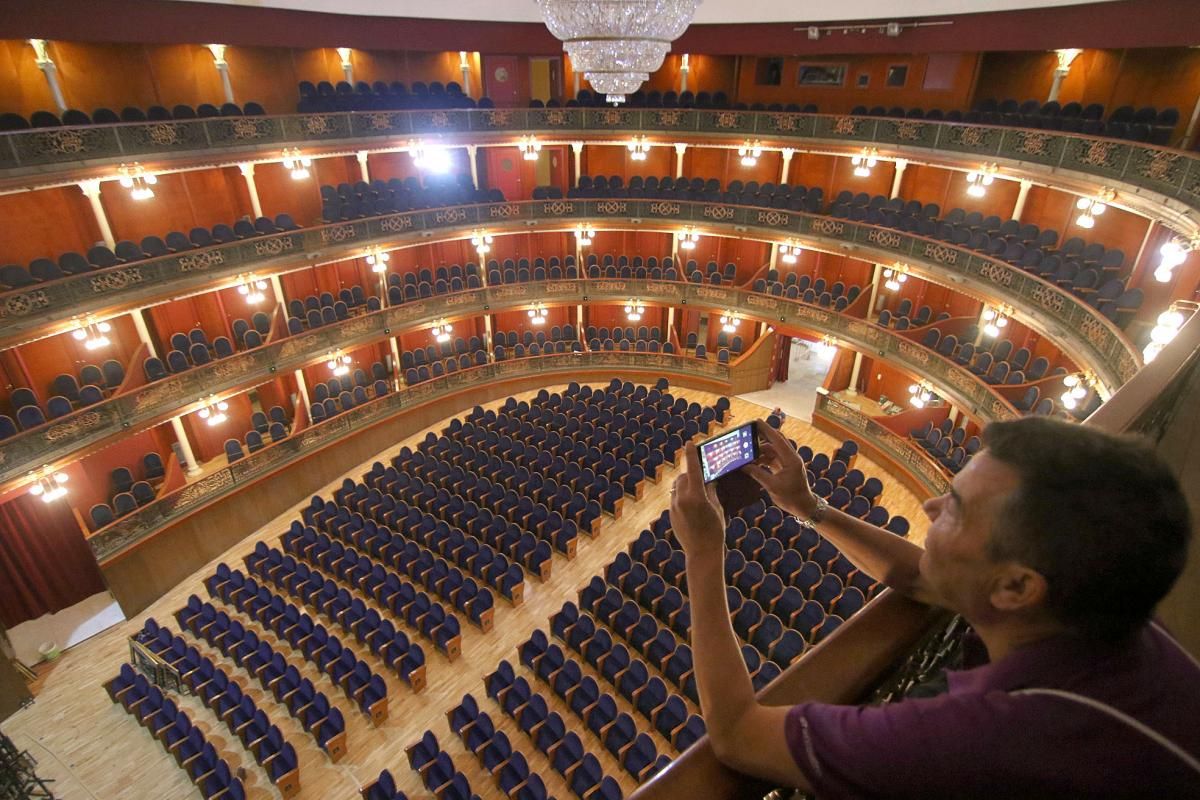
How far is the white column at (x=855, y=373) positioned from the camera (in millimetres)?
19797

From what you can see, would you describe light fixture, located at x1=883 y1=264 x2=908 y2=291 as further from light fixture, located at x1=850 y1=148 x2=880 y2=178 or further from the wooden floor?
the wooden floor

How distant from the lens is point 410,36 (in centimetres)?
1744

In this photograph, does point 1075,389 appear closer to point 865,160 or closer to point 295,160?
point 865,160

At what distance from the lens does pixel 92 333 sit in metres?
13.6

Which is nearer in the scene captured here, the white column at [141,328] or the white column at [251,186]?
the white column at [141,328]

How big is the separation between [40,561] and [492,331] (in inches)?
509

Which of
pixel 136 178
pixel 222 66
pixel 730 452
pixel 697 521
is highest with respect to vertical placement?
pixel 222 66

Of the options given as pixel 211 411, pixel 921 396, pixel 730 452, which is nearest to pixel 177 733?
pixel 211 411

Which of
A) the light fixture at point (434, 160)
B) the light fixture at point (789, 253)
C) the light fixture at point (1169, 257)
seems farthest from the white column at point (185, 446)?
the light fixture at point (1169, 257)

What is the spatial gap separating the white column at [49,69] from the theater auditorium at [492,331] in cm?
9

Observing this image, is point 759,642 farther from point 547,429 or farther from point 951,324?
point 951,324

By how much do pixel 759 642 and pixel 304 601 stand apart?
891 cm

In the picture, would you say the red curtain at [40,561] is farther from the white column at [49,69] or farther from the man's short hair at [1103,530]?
the man's short hair at [1103,530]

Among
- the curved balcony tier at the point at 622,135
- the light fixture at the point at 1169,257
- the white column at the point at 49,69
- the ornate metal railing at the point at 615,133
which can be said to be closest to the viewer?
the light fixture at the point at 1169,257
